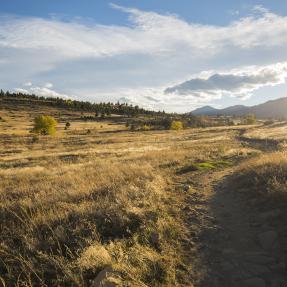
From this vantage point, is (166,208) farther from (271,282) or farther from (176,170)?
(176,170)

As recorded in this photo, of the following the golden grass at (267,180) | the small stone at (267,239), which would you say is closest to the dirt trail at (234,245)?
the small stone at (267,239)

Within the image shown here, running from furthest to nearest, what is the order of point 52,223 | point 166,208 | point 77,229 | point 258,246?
point 166,208
point 52,223
point 77,229
point 258,246

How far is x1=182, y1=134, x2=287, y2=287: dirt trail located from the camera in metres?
5.69

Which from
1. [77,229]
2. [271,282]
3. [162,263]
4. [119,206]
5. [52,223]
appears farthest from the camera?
[119,206]

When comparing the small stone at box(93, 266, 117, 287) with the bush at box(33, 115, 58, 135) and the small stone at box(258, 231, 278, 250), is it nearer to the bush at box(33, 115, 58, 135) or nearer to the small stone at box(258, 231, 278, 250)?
the small stone at box(258, 231, 278, 250)

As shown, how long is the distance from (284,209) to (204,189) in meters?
4.54

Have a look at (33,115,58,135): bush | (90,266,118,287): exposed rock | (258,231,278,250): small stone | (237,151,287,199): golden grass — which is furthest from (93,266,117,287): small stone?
(33,115,58,135): bush

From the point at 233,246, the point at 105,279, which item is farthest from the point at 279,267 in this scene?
the point at 105,279

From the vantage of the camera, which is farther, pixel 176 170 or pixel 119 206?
pixel 176 170

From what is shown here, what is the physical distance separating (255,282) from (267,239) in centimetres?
169

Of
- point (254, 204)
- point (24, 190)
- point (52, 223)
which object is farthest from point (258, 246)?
point (24, 190)

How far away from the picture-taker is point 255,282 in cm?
555

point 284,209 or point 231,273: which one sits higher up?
point 284,209

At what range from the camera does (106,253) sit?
6098mm
